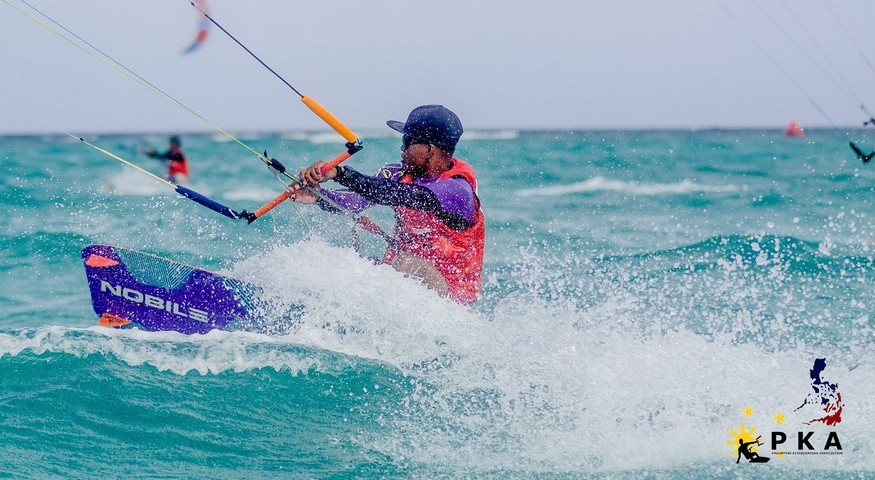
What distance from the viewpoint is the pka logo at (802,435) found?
4453 mm

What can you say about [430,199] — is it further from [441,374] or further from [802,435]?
[802,435]

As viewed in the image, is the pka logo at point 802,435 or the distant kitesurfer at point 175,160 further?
the distant kitesurfer at point 175,160

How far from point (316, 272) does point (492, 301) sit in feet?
7.02

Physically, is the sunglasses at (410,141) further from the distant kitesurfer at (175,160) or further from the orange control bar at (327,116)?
the distant kitesurfer at (175,160)

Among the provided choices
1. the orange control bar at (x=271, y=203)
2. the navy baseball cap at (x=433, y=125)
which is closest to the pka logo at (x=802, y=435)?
the navy baseball cap at (x=433, y=125)

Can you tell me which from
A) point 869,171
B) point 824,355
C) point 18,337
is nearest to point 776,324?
point 824,355

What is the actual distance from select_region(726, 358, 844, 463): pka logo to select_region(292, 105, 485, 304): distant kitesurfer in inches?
87.6

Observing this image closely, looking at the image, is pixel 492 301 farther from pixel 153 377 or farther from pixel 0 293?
pixel 0 293

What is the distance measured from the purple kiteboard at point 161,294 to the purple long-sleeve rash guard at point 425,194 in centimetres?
120

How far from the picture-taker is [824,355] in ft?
19.7

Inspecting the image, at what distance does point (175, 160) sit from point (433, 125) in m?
15.8

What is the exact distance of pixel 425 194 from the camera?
568cm

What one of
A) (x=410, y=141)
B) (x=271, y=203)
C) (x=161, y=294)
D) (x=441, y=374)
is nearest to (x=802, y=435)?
(x=441, y=374)

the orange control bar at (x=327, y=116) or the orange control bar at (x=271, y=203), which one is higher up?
the orange control bar at (x=327, y=116)
